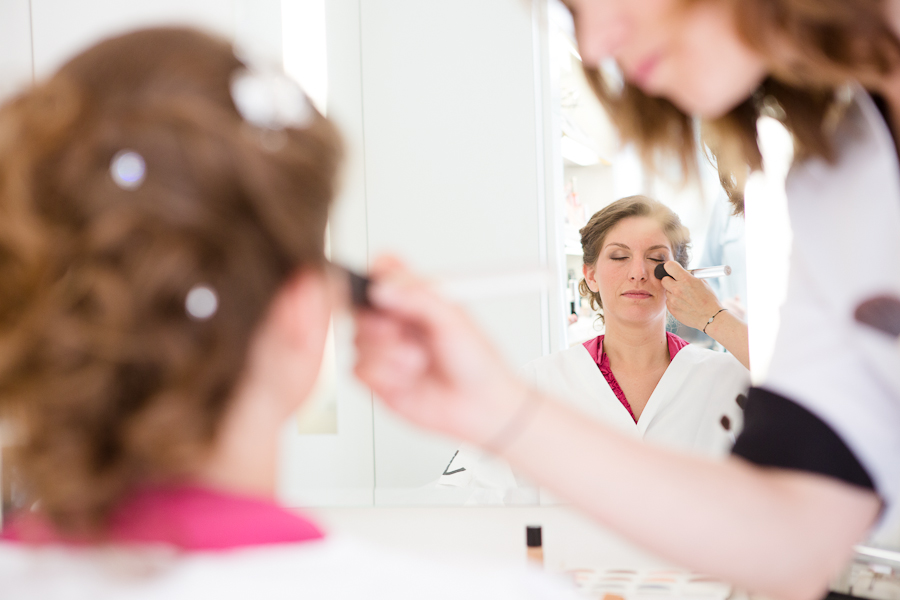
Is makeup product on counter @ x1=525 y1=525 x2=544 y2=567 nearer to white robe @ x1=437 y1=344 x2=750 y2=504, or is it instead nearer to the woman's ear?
white robe @ x1=437 y1=344 x2=750 y2=504

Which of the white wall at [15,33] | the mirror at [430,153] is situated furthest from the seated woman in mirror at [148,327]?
the white wall at [15,33]

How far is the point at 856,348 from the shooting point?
24.3 inches

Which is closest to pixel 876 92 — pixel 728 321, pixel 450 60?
pixel 728 321

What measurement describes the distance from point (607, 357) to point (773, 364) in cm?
66

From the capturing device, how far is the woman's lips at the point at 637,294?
133 cm

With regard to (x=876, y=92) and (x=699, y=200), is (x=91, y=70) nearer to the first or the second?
(x=876, y=92)

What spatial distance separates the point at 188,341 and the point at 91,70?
0.59ft

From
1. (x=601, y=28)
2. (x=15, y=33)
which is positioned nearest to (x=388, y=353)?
(x=601, y=28)

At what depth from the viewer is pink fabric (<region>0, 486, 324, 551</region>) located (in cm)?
41

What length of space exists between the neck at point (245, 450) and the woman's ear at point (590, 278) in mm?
908

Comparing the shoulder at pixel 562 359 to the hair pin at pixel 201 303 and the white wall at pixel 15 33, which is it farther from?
the white wall at pixel 15 33

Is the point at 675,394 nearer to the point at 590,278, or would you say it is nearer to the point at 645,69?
the point at 590,278

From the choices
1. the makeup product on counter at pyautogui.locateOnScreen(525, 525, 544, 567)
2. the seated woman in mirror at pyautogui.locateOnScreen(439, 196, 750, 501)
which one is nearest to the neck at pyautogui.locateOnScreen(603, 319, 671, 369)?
the seated woman in mirror at pyautogui.locateOnScreen(439, 196, 750, 501)

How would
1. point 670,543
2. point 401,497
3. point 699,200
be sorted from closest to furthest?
point 670,543 < point 699,200 < point 401,497
